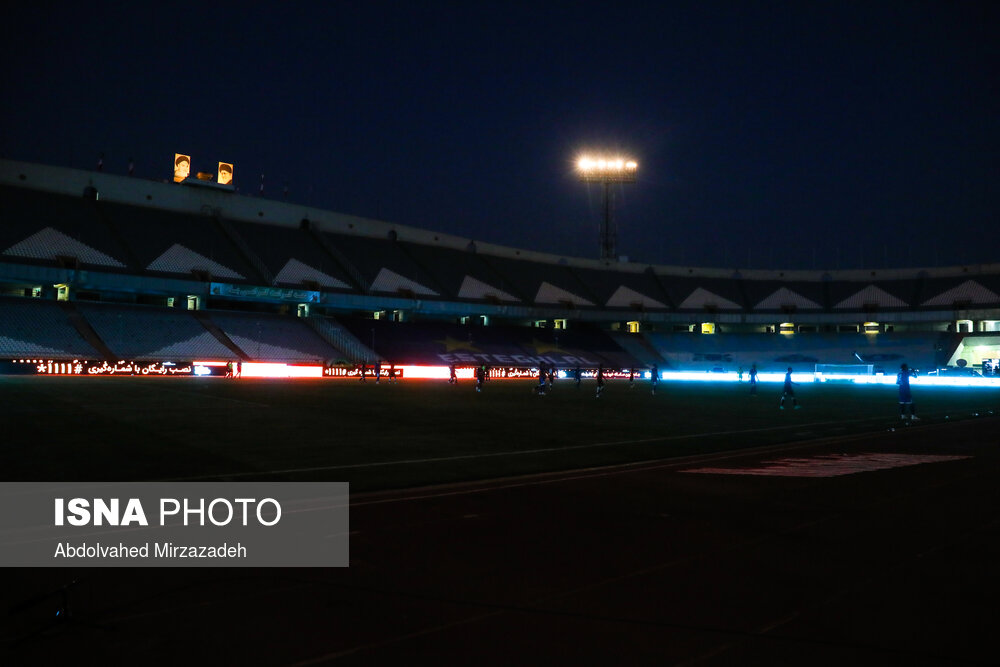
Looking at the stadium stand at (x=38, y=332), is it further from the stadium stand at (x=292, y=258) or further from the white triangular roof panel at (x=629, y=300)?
the white triangular roof panel at (x=629, y=300)

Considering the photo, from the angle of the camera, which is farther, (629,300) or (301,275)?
(629,300)

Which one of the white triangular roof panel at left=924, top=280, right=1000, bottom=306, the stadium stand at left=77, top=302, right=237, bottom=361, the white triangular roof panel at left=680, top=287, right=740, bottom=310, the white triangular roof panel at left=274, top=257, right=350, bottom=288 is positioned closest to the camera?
the stadium stand at left=77, top=302, right=237, bottom=361

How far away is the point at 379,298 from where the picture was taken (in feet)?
251

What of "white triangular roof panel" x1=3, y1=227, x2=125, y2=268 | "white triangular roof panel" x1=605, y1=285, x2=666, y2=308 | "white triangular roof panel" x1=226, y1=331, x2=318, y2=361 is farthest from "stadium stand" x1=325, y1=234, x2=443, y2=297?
"white triangular roof panel" x1=605, y1=285, x2=666, y2=308

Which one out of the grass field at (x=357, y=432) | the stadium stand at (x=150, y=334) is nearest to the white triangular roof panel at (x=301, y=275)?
the stadium stand at (x=150, y=334)

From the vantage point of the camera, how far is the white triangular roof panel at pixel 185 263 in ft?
214

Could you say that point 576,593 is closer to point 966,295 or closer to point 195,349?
point 195,349

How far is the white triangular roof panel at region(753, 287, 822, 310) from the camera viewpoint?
9781cm

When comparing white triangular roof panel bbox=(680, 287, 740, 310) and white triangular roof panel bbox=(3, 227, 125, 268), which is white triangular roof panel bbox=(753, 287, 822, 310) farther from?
white triangular roof panel bbox=(3, 227, 125, 268)

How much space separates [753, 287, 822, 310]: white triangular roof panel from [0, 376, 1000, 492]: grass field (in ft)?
218

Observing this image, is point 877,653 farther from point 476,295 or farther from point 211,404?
point 476,295

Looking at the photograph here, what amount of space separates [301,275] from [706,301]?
51642mm

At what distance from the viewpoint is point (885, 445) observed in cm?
1875

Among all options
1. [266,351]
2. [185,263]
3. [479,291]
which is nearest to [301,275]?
[185,263]
